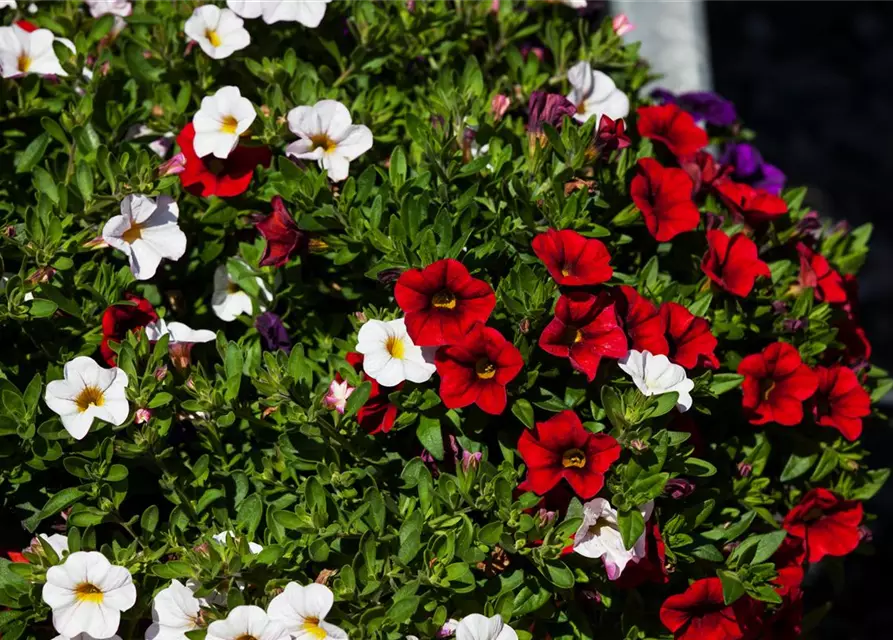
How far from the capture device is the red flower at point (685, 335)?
5.65ft

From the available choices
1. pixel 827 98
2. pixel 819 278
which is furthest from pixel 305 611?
pixel 827 98

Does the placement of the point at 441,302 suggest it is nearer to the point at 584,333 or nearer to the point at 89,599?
the point at 584,333

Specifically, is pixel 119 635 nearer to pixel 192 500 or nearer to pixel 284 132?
pixel 192 500

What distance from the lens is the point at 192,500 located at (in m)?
1.72

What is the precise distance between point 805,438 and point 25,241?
4.73 ft

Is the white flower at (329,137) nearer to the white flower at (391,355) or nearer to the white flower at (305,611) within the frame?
the white flower at (391,355)

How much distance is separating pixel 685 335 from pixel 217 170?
871 mm

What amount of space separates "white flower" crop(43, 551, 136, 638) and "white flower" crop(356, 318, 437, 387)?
19.0 inches

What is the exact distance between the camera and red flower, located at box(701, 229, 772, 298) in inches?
72.6

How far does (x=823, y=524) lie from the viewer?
6.22 feet

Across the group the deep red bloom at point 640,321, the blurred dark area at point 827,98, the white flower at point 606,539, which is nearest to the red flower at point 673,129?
the deep red bloom at point 640,321

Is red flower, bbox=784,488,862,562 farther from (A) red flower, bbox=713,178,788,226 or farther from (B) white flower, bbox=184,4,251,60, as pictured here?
(B) white flower, bbox=184,4,251,60

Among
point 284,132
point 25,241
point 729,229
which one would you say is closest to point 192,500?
point 25,241

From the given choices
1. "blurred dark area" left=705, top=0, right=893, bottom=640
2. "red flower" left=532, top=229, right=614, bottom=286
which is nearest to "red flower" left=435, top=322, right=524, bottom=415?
"red flower" left=532, top=229, right=614, bottom=286
